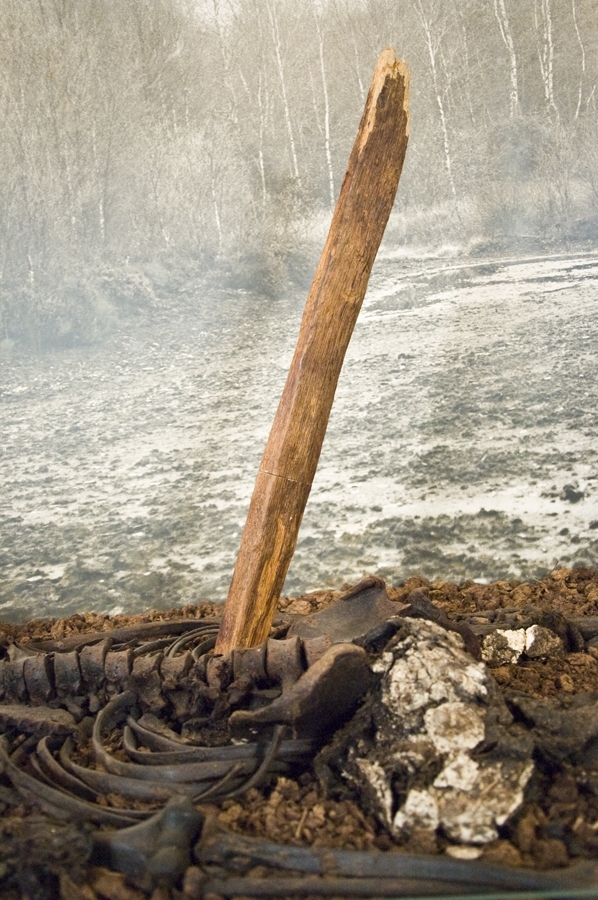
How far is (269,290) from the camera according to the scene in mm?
3580

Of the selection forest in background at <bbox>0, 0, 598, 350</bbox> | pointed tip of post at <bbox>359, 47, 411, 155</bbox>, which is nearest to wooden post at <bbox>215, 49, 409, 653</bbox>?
pointed tip of post at <bbox>359, 47, 411, 155</bbox>

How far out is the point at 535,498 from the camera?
10.6 ft

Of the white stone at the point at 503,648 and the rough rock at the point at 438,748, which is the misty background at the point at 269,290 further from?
the rough rock at the point at 438,748

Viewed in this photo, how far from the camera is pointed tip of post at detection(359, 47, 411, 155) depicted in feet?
6.91

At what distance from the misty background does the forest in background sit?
0.01 meters

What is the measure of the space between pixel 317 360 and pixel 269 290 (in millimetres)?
1531

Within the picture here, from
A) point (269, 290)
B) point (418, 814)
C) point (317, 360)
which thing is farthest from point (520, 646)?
point (269, 290)

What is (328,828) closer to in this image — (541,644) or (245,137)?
(541,644)

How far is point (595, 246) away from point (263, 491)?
7.72 feet

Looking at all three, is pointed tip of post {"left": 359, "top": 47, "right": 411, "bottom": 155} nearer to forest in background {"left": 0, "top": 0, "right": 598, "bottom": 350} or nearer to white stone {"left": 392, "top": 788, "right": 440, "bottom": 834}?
forest in background {"left": 0, "top": 0, "right": 598, "bottom": 350}

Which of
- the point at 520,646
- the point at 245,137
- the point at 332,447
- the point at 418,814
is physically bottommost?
the point at 520,646

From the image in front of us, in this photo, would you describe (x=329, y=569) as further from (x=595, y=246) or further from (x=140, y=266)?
(x=595, y=246)

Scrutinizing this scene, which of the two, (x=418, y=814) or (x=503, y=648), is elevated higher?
(x=418, y=814)

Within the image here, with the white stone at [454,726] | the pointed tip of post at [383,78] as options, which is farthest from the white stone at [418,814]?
the pointed tip of post at [383,78]
